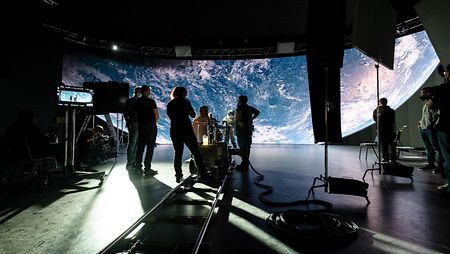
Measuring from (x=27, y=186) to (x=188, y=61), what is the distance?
11133 mm

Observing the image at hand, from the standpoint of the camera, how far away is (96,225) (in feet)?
6.59

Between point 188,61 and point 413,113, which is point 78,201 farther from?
point 413,113

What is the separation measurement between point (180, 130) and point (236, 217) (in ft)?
6.45

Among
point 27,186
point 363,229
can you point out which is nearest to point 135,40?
point 27,186

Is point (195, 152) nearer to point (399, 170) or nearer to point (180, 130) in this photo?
point (180, 130)

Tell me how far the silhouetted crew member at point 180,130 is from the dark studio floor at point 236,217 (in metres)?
0.43

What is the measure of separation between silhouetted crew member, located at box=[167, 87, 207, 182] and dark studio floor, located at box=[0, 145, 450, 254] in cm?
43

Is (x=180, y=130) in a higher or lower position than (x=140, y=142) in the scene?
higher

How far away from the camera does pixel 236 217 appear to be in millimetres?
2205

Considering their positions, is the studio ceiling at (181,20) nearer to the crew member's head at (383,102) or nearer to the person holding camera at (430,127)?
the crew member's head at (383,102)

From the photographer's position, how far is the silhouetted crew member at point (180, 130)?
150 inches

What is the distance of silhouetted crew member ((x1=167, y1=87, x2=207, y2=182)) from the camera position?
3.80m

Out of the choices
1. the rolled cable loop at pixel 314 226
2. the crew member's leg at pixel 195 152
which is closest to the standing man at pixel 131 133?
the crew member's leg at pixel 195 152

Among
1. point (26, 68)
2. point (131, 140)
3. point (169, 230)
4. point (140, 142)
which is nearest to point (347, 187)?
point (169, 230)
